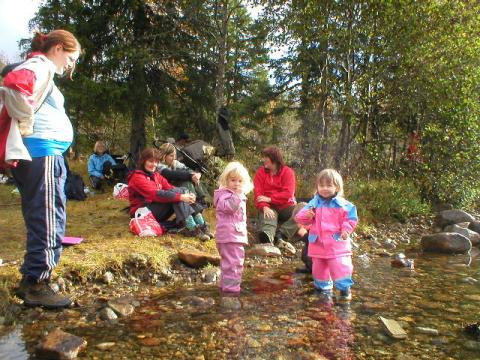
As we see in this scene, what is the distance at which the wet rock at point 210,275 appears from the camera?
4.66 m

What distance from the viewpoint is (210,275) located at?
4.71 meters

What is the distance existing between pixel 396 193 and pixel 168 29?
815cm

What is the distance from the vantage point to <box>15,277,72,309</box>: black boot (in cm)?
340

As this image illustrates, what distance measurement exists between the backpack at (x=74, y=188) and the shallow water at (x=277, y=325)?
547cm

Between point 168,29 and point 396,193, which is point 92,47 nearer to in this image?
point 168,29

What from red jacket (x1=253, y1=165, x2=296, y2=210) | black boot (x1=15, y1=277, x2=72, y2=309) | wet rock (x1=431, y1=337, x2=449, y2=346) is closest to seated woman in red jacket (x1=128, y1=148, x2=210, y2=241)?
red jacket (x1=253, y1=165, x2=296, y2=210)

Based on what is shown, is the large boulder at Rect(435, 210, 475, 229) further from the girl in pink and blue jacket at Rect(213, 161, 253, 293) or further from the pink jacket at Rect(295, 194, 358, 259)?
the girl in pink and blue jacket at Rect(213, 161, 253, 293)

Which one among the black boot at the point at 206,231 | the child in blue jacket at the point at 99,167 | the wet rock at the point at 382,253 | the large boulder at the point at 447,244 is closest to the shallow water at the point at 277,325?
the black boot at the point at 206,231

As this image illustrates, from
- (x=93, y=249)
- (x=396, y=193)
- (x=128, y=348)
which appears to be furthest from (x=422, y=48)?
(x=128, y=348)

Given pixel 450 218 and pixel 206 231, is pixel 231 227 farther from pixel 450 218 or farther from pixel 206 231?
pixel 450 218

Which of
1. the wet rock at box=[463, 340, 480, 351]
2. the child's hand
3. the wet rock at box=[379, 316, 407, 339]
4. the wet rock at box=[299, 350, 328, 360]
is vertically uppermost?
the child's hand

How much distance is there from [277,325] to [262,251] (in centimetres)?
253

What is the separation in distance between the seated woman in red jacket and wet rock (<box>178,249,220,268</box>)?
0.88 m

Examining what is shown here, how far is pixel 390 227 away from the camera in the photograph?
9.55 m
